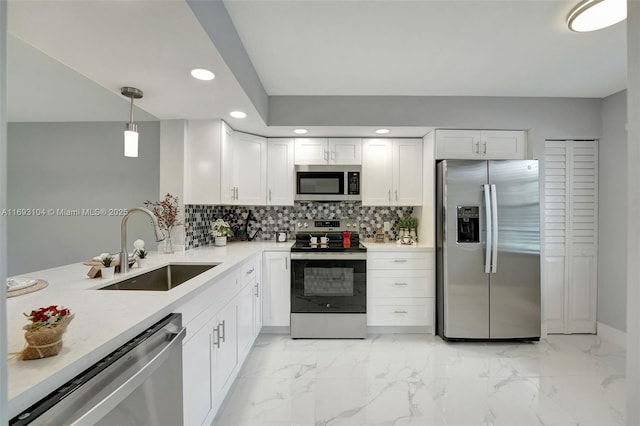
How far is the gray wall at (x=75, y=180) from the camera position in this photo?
11.5ft

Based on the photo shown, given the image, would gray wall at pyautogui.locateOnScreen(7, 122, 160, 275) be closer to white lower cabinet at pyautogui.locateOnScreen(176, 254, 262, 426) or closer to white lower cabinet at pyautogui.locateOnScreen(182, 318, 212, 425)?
white lower cabinet at pyautogui.locateOnScreen(176, 254, 262, 426)

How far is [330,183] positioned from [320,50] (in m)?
1.52

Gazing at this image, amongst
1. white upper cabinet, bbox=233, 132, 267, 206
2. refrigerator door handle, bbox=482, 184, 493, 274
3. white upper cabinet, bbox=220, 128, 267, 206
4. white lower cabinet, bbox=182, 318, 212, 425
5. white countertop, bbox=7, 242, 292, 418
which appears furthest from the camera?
white upper cabinet, bbox=233, 132, 267, 206

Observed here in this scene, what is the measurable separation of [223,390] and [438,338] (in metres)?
2.21

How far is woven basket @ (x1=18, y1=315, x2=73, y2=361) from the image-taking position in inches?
28.3

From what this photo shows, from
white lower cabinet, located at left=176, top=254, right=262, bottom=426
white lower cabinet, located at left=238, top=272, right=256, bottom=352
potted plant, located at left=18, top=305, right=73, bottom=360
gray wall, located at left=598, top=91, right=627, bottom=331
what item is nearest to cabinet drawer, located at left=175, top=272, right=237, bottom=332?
white lower cabinet, located at left=176, top=254, right=262, bottom=426

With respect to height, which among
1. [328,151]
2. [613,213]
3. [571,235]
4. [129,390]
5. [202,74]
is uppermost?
[202,74]

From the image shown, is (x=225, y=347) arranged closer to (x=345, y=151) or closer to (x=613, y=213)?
(x=345, y=151)

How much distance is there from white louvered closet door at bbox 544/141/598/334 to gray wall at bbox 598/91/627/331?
0.05 meters

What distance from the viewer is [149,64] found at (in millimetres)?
1653

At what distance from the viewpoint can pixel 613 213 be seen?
2871 mm

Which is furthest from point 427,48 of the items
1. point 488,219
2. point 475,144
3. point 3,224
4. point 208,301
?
point 3,224

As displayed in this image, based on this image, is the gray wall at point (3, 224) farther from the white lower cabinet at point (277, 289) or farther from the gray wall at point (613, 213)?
the gray wall at point (613, 213)

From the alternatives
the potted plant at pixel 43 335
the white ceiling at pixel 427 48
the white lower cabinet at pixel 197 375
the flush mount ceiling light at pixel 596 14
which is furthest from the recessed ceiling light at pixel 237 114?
the flush mount ceiling light at pixel 596 14
